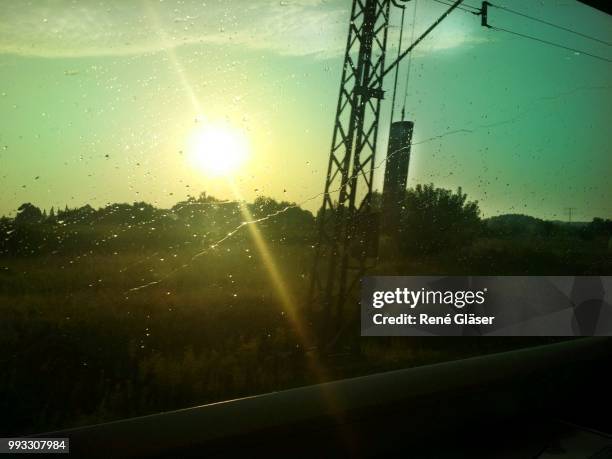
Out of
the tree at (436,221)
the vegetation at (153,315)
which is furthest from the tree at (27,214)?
the tree at (436,221)

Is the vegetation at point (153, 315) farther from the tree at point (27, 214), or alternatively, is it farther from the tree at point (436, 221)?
the tree at point (436, 221)

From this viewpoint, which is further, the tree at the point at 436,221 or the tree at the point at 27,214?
the tree at the point at 436,221

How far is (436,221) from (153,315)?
521cm

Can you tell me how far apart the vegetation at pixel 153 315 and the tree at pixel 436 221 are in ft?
5.90

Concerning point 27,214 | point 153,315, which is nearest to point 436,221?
point 153,315

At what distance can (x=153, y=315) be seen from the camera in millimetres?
5133

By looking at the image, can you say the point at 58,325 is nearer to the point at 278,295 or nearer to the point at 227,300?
the point at 227,300

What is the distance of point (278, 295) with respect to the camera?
20.8ft

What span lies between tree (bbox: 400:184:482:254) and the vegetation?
1.80 metres

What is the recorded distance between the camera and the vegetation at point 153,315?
4.34m

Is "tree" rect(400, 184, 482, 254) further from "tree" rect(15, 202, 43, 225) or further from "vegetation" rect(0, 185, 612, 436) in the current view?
"tree" rect(15, 202, 43, 225)

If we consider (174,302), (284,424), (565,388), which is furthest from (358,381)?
(174,302)

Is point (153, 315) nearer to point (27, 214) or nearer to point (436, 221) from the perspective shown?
point (27, 214)

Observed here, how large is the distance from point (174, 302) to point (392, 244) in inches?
128
